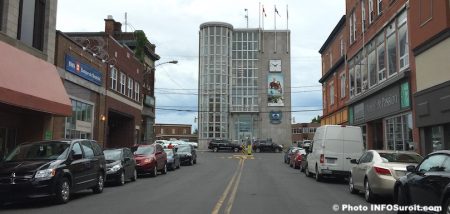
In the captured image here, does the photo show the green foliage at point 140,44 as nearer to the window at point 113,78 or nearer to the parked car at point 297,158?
the window at point 113,78

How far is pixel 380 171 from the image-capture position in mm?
12711

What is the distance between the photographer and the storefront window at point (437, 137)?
19.8 m

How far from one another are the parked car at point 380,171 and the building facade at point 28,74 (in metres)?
11.4

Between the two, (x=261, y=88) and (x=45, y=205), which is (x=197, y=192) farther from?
(x=261, y=88)

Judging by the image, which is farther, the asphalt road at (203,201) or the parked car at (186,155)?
the parked car at (186,155)

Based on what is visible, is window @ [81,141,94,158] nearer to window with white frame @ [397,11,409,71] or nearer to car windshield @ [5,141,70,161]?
car windshield @ [5,141,70,161]

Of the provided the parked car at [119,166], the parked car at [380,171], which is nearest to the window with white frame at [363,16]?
the parked car at [119,166]

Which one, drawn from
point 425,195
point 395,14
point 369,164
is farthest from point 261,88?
point 425,195

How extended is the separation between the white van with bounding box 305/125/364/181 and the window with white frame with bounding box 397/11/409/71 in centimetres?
610

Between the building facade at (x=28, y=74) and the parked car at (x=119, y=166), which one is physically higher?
the building facade at (x=28, y=74)

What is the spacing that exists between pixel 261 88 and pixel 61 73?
2086 inches

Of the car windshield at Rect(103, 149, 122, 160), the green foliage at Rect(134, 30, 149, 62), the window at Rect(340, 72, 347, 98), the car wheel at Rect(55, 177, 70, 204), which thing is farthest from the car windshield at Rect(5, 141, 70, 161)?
the green foliage at Rect(134, 30, 149, 62)

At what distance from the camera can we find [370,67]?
3119cm

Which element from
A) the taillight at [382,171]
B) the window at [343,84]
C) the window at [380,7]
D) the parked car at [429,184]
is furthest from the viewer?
the window at [343,84]
